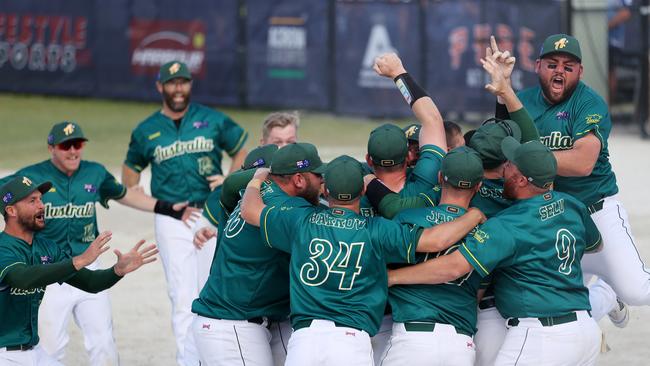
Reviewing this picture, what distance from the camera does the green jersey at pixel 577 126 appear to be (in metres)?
8.74

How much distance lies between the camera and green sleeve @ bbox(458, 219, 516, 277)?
22.8 ft

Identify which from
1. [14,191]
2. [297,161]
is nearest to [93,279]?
[14,191]

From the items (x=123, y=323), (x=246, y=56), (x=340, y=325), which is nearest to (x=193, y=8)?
(x=246, y=56)

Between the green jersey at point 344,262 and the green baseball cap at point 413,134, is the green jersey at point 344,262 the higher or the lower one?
the lower one

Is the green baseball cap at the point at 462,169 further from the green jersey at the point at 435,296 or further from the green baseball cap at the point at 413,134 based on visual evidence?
the green baseball cap at the point at 413,134

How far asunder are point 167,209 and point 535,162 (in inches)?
177

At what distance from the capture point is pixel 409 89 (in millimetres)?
8086

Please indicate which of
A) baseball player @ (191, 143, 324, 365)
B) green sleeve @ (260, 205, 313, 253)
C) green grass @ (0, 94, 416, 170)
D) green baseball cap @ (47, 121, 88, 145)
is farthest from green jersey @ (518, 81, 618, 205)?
green grass @ (0, 94, 416, 170)

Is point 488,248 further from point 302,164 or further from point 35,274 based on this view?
point 35,274

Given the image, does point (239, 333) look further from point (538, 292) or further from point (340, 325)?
point (538, 292)

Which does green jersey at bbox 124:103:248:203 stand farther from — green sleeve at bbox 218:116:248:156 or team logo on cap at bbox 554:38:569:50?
team logo on cap at bbox 554:38:569:50

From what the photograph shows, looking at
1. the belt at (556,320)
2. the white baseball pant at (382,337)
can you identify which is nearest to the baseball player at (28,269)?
the white baseball pant at (382,337)

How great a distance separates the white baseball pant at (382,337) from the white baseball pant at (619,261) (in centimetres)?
217

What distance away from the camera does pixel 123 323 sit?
11188mm
